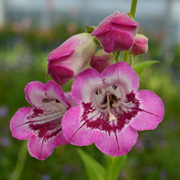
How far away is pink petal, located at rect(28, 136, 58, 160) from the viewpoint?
2.39ft

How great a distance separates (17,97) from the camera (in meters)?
2.83

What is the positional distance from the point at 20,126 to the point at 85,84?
10.9 inches

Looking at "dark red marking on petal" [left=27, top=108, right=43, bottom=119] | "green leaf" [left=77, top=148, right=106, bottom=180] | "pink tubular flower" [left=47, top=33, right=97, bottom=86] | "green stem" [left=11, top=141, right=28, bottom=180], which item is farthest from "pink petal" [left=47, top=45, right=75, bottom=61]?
"green stem" [left=11, top=141, right=28, bottom=180]

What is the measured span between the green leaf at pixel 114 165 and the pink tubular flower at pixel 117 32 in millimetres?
487

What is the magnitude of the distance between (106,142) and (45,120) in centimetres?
25

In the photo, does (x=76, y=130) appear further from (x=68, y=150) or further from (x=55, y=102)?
(x=68, y=150)

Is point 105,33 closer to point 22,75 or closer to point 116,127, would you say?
point 116,127

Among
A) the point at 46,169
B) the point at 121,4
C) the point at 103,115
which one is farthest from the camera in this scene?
the point at 121,4

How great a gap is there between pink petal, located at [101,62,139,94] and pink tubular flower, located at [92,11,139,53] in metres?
0.05

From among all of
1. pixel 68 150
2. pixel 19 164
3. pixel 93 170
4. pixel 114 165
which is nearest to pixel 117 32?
pixel 114 165

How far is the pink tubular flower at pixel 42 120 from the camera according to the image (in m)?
0.73

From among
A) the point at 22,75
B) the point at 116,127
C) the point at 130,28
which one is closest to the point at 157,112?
the point at 116,127

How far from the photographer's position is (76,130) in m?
0.64

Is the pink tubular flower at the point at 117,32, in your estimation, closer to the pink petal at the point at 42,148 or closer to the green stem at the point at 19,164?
the pink petal at the point at 42,148
